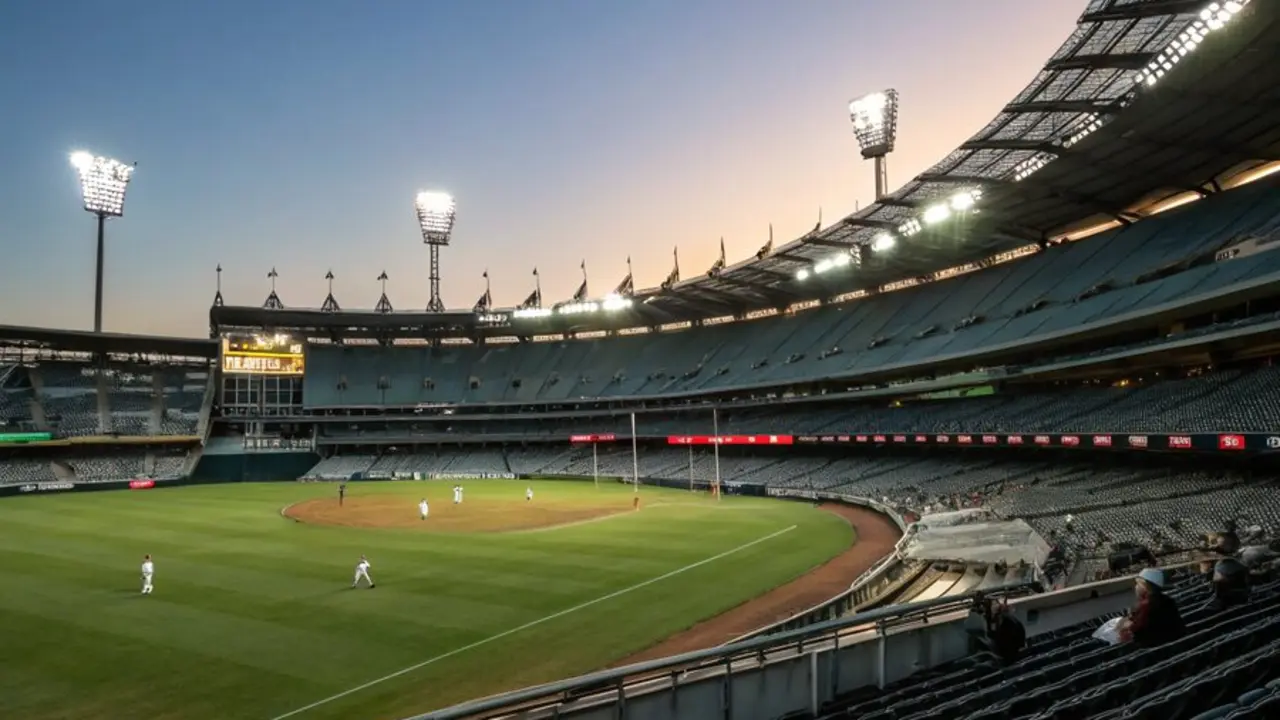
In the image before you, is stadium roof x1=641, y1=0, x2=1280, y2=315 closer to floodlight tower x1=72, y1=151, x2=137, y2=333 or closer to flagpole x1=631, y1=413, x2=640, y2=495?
flagpole x1=631, y1=413, x2=640, y2=495

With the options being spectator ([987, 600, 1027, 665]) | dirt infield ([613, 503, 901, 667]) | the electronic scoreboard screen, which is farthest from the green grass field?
the electronic scoreboard screen

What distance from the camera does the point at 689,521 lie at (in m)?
42.2

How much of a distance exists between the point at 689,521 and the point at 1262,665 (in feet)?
119

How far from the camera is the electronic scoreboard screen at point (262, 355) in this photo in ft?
275

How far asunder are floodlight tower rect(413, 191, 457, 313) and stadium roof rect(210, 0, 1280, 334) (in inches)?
1846

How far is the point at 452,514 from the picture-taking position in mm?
46656

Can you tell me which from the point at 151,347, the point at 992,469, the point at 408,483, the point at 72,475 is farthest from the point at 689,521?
the point at 151,347

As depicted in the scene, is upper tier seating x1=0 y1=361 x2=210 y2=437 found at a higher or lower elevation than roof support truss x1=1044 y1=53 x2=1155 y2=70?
lower

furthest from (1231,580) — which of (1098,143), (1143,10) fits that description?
(1098,143)

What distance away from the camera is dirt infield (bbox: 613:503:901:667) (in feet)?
65.7

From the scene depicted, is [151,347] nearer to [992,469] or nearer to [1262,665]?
[992,469]

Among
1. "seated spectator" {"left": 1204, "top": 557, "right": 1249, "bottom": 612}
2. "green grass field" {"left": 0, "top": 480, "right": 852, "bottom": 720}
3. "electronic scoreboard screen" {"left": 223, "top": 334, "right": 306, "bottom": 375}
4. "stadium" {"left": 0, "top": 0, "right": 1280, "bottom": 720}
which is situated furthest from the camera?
"electronic scoreboard screen" {"left": 223, "top": 334, "right": 306, "bottom": 375}

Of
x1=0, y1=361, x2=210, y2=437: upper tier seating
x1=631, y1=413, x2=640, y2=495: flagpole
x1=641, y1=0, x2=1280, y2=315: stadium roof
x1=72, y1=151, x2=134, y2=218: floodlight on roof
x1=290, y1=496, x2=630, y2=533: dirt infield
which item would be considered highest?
x1=72, y1=151, x2=134, y2=218: floodlight on roof

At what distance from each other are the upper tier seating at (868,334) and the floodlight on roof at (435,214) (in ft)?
50.5
